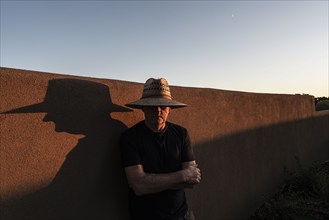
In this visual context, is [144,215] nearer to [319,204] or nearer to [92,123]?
[92,123]

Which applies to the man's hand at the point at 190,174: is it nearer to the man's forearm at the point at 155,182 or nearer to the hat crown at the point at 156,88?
the man's forearm at the point at 155,182

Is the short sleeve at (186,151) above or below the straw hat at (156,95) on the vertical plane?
below

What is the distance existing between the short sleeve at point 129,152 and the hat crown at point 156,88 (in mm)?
396

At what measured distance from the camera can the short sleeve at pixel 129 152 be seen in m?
2.78

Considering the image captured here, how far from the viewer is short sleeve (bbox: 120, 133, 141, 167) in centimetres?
278

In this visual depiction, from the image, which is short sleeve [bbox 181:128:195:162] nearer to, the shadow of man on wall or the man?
the man

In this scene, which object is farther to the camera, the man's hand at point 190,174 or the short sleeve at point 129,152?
the man's hand at point 190,174

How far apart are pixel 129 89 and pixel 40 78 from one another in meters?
0.96

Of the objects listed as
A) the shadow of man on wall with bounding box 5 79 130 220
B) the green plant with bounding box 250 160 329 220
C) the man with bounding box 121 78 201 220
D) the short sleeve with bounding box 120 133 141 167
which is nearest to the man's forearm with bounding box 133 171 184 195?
the man with bounding box 121 78 201 220

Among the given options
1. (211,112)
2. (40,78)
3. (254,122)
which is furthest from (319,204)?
(40,78)

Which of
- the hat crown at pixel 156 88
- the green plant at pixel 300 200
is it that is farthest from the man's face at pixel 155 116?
the green plant at pixel 300 200

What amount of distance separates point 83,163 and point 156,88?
80 centimetres

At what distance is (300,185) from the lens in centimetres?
680

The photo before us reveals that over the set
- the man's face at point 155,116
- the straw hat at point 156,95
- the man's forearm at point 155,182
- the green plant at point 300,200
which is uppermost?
the straw hat at point 156,95
